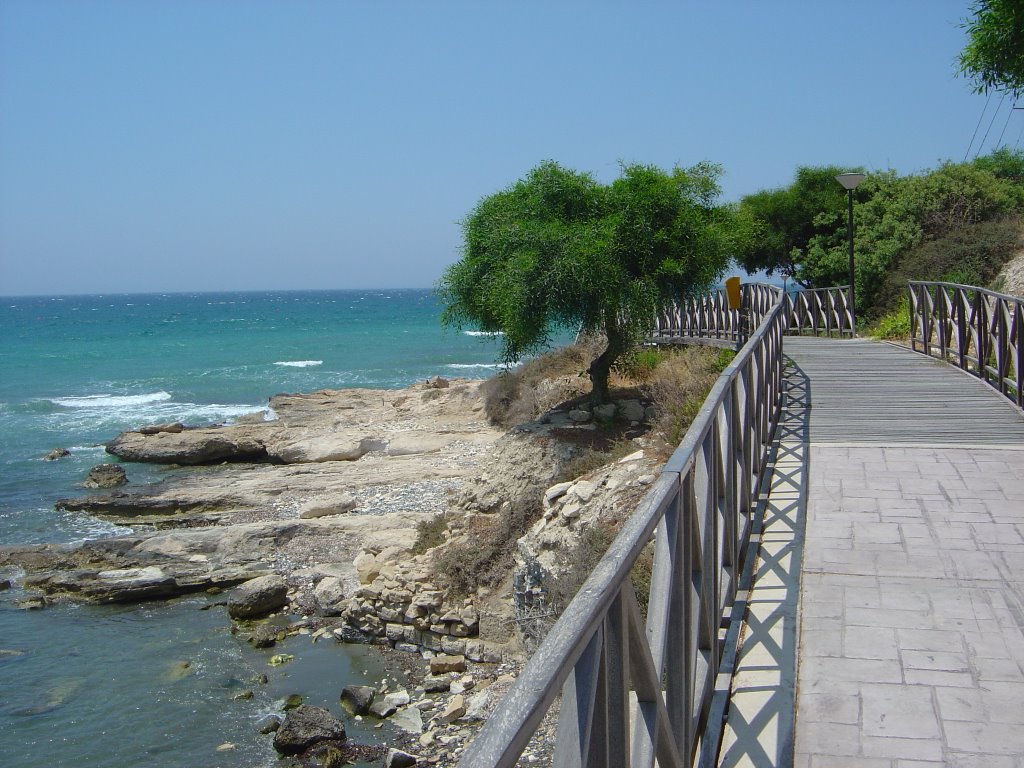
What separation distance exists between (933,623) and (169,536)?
15026mm

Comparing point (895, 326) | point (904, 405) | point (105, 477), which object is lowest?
point (105, 477)

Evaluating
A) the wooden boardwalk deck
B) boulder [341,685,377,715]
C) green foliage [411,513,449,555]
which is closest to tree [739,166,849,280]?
the wooden boardwalk deck

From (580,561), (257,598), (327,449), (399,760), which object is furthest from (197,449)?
(580,561)

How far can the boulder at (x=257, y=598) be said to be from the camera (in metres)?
13.7

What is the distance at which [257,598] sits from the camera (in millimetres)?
13766

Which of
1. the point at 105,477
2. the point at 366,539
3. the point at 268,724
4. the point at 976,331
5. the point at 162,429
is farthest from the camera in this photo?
the point at 162,429

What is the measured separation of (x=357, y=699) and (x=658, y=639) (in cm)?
825

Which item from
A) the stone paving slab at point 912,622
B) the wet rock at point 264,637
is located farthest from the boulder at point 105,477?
the stone paving slab at point 912,622

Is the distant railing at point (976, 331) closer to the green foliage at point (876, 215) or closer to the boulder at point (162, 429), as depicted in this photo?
the green foliage at point (876, 215)

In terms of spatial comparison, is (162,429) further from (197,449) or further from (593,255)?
(593,255)

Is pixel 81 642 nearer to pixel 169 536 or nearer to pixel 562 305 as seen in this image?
pixel 169 536

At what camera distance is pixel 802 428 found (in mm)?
9430

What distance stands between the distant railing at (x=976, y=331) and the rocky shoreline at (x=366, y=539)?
14.4 feet

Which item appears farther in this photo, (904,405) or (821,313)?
(821,313)
